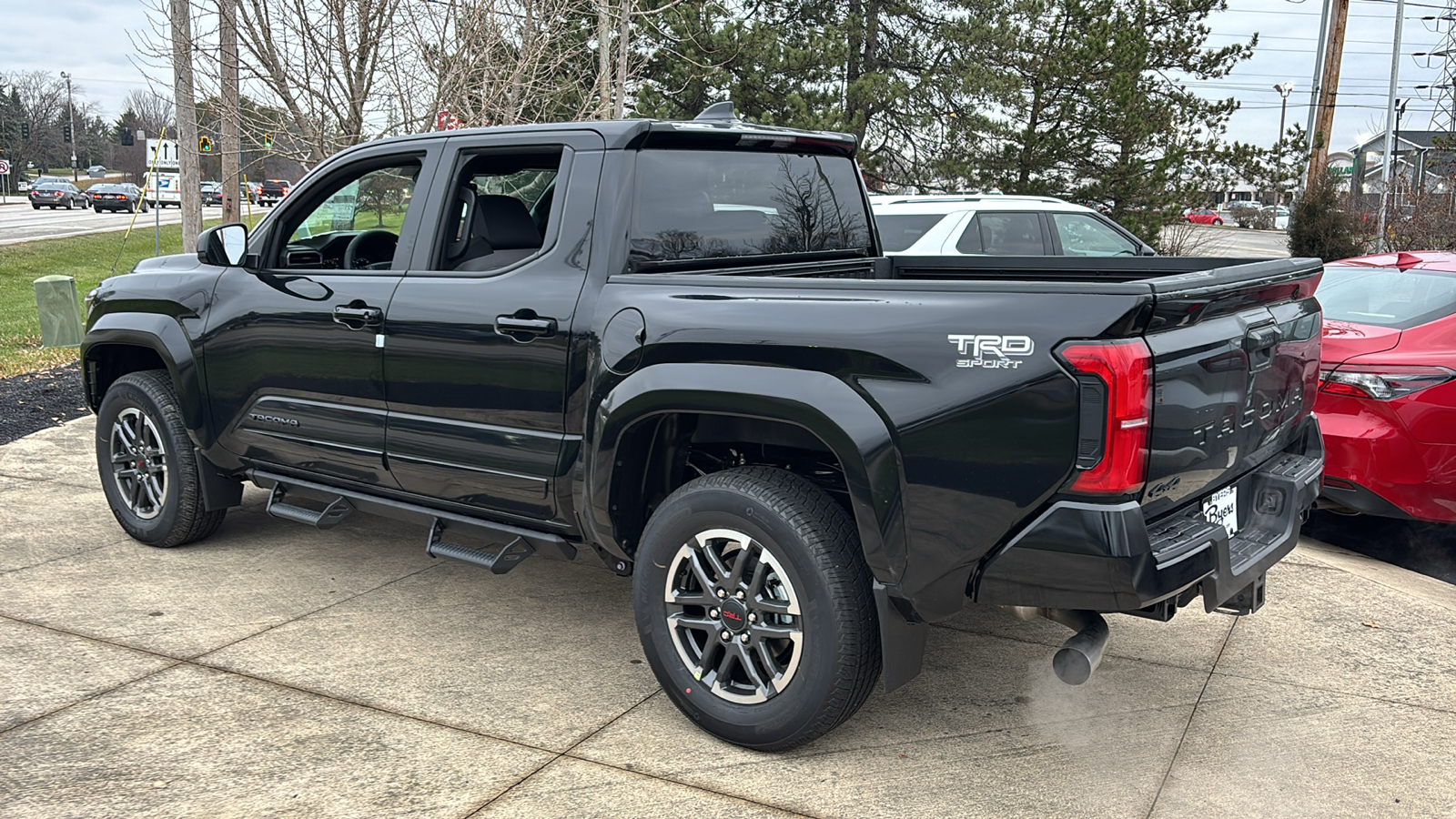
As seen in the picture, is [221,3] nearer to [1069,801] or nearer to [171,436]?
[171,436]

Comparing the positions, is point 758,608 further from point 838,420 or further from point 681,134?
point 681,134

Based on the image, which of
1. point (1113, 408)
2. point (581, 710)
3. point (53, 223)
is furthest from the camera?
point (53, 223)

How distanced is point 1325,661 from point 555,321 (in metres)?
3.14

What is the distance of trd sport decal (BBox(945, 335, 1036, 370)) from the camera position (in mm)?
2961

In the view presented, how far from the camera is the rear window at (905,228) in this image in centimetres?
952

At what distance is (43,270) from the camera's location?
81.5ft

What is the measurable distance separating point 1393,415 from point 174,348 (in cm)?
556

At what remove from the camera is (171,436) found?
17.9 feet

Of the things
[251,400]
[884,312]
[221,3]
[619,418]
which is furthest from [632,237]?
[221,3]

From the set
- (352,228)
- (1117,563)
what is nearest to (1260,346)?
(1117,563)

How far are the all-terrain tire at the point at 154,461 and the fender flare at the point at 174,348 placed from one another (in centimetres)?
12

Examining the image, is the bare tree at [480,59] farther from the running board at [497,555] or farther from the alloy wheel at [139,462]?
the running board at [497,555]

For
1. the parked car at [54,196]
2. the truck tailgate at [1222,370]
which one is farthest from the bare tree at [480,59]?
the parked car at [54,196]

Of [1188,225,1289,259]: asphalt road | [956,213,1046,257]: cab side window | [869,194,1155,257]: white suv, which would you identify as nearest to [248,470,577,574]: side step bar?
[1188,225,1289,259]: asphalt road
